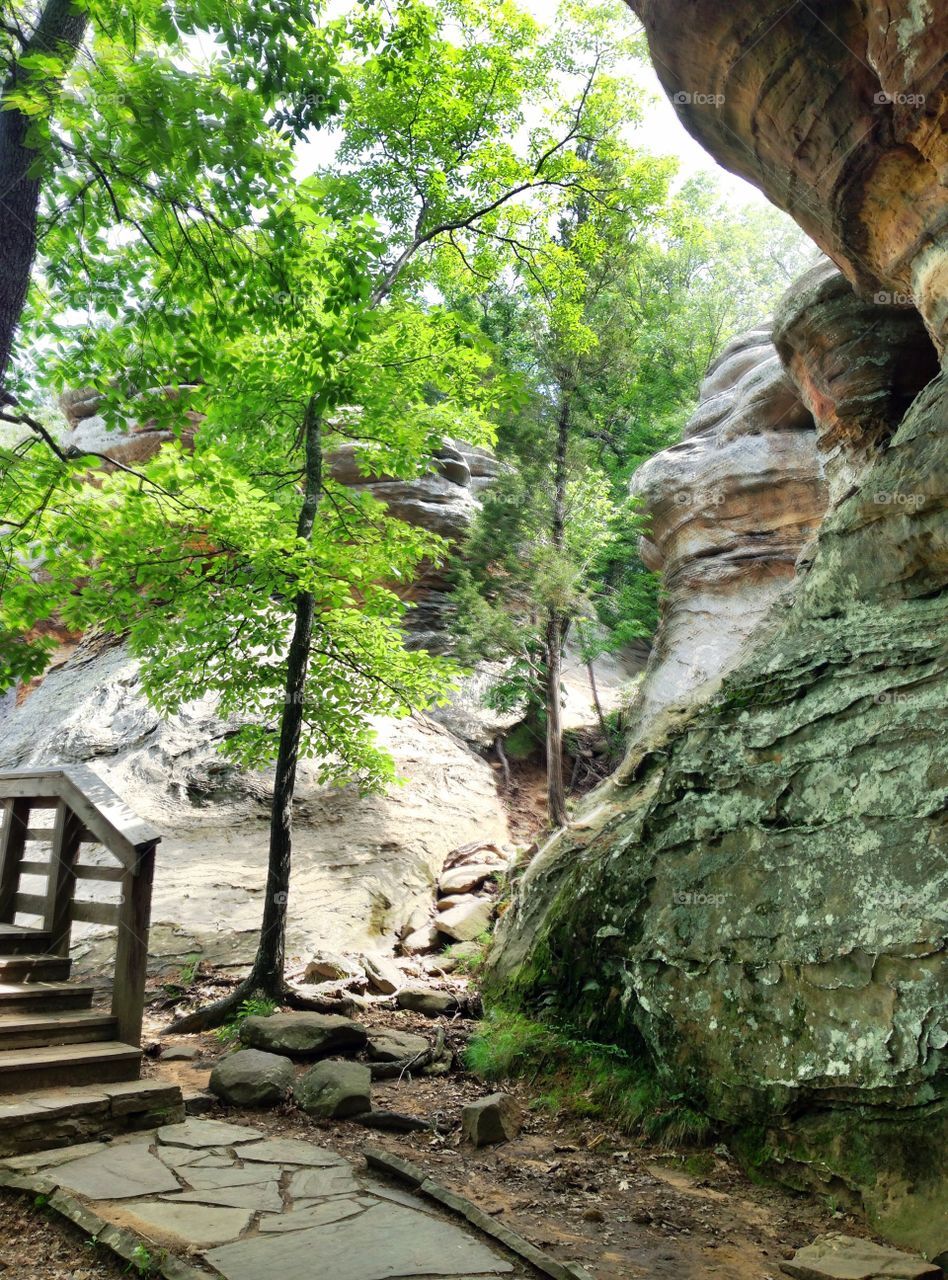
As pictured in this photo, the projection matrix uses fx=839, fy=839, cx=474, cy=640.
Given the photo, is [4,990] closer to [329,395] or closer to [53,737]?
[329,395]

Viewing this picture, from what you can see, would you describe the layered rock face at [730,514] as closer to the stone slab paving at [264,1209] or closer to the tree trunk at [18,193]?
the stone slab paving at [264,1209]

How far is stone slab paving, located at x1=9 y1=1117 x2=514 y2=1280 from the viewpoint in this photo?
3479mm

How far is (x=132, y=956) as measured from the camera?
578cm

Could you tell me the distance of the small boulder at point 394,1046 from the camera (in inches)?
263

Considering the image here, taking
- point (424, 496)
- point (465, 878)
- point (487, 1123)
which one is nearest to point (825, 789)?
point (487, 1123)

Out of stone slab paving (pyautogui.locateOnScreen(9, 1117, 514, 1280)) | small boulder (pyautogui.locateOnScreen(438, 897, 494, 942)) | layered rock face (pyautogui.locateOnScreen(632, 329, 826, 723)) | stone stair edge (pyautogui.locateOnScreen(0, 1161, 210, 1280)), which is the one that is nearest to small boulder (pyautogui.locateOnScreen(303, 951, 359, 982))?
small boulder (pyautogui.locateOnScreen(438, 897, 494, 942))

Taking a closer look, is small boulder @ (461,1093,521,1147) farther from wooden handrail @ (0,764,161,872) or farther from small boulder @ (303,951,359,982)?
small boulder @ (303,951,359,982)

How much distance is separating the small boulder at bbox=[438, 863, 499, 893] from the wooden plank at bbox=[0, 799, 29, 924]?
5978mm

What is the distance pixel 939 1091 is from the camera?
4191 millimetres

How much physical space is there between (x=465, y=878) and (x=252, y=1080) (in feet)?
20.2

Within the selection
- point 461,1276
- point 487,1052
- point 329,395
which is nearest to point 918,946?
point 461,1276

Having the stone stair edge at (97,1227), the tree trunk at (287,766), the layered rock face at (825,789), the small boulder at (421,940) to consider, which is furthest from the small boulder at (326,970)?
the stone stair edge at (97,1227)

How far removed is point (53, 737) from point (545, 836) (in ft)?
26.7

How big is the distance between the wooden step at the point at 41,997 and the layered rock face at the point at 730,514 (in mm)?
11968
